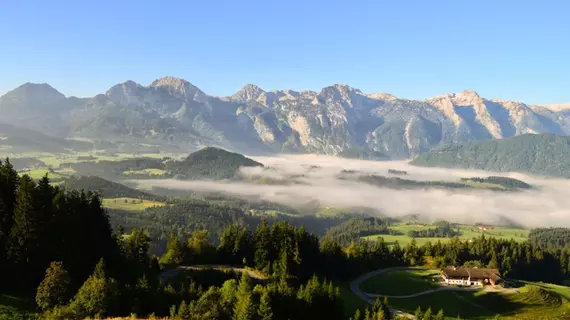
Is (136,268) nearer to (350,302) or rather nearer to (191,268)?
(191,268)

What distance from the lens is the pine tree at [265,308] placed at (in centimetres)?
5334

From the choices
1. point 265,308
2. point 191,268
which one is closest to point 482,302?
point 191,268

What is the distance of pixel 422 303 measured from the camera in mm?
103188

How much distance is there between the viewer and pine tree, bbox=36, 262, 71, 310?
54156 mm

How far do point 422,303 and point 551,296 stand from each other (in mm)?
39150

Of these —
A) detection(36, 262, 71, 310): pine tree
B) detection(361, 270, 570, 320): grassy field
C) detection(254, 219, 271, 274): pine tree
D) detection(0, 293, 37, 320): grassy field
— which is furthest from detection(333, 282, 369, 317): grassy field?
detection(0, 293, 37, 320): grassy field

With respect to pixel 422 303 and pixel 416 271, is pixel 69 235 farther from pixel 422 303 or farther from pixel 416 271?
pixel 416 271

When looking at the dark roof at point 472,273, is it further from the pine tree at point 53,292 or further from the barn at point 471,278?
the pine tree at point 53,292

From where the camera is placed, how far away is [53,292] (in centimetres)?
5469

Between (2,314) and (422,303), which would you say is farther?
(422,303)

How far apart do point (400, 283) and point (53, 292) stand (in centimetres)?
9334

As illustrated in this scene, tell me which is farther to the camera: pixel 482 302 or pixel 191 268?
pixel 482 302

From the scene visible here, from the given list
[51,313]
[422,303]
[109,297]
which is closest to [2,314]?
[51,313]

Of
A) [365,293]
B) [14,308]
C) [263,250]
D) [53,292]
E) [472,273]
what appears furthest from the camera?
[472,273]
